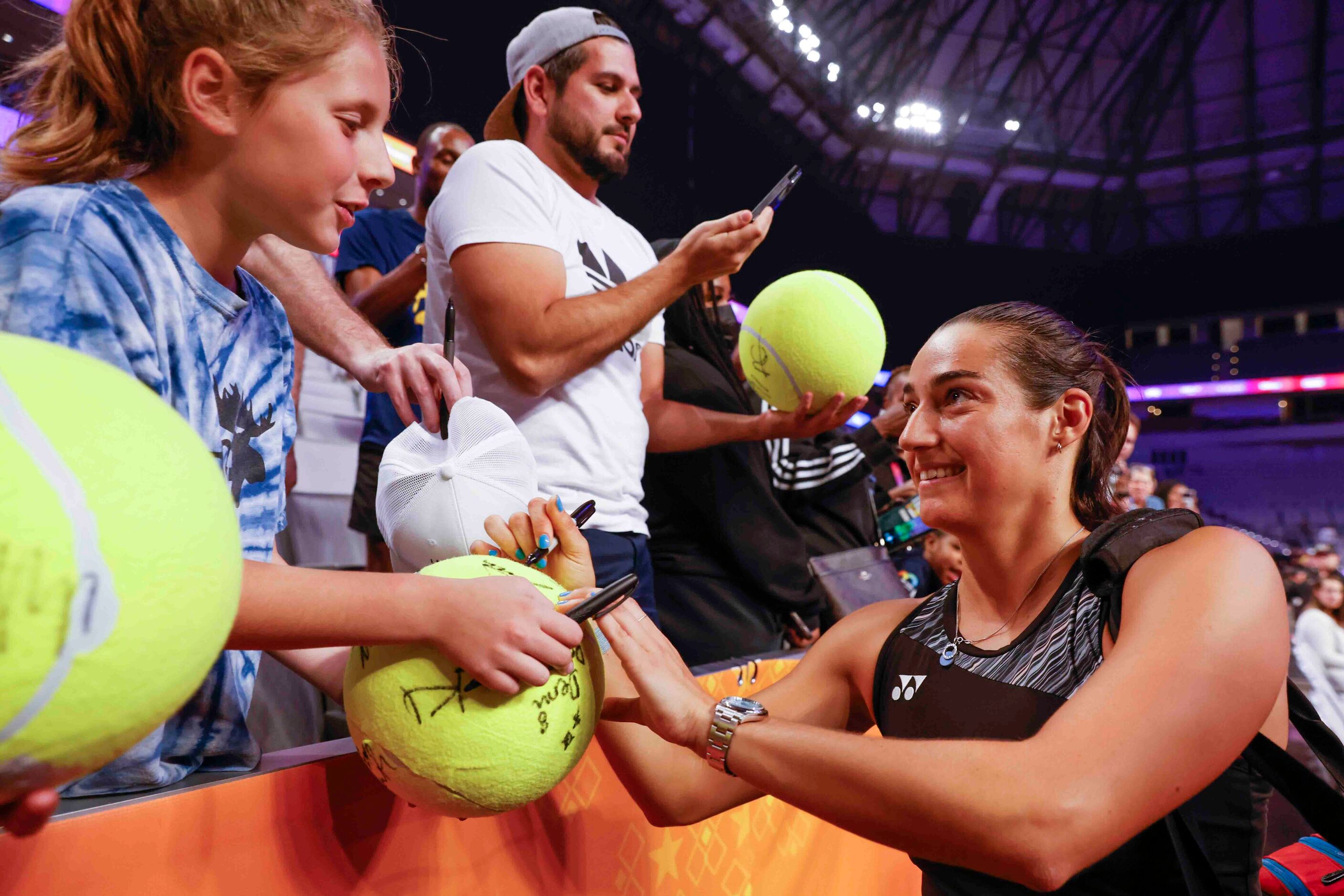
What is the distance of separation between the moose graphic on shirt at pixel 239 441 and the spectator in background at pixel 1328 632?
6.13 m

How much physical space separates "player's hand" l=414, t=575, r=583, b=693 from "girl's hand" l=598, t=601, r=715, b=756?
30 centimetres

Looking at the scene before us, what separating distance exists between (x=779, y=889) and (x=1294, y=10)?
18.6 m

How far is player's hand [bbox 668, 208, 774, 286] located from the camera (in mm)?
1912

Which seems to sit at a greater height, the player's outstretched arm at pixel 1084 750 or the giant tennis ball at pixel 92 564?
the giant tennis ball at pixel 92 564

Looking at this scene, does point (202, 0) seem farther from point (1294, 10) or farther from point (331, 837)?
point (1294, 10)

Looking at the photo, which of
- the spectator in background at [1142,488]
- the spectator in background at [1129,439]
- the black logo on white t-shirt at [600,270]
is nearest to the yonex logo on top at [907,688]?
the spectator in background at [1129,439]

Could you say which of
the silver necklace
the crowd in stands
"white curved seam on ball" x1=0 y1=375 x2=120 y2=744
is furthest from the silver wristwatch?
the crowd in stands

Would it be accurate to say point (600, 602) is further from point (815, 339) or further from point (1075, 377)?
point (815, 339)

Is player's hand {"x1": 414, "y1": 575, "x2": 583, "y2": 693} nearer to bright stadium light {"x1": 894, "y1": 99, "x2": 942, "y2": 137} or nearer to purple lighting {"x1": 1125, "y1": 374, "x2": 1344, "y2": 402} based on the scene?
bright stadium light {"x1": 894, "y1": 99, "x2": 942, "y2": 137}

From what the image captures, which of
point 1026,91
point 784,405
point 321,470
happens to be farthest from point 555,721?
point 1026,91

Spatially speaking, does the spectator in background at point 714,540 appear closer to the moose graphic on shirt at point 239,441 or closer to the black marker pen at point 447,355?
the black marker pen at point 447,355

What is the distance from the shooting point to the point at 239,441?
3.91 feet

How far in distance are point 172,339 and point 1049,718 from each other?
3.91 feet

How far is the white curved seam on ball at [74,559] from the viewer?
59 centimetres
